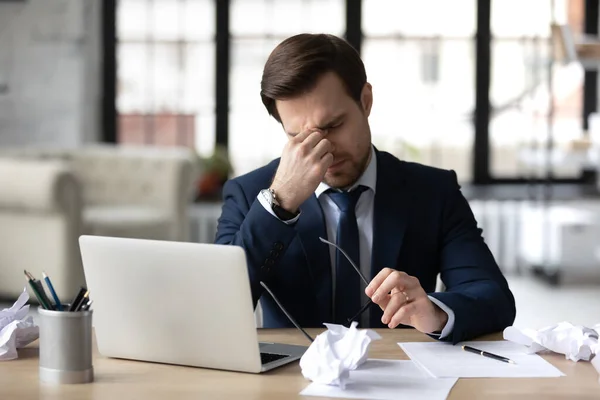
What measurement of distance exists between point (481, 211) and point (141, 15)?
8.53 feet

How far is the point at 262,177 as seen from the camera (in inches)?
85.7

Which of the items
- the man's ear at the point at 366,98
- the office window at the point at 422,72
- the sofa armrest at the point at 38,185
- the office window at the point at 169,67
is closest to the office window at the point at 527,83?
the office window at the point at 422,72

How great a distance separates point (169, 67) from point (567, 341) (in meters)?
5.41

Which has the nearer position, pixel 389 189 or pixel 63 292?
pixel 389 189

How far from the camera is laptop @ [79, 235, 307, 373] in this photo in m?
1.45

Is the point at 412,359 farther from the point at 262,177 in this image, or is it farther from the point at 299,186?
the point at 262,177

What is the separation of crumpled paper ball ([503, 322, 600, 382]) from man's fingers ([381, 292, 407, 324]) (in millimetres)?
211

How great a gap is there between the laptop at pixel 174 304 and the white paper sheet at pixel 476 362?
21 cm

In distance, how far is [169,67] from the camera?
22.1 ft

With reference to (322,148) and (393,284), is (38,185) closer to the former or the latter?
(322,148)

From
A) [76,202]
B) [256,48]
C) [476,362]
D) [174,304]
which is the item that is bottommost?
[76,202]

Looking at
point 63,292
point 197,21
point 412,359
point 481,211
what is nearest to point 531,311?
point 481,211

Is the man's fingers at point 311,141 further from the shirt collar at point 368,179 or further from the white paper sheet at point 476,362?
the white paper sheet at point 476,362

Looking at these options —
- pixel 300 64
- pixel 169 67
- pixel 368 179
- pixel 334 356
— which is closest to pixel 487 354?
pixel 334 356
